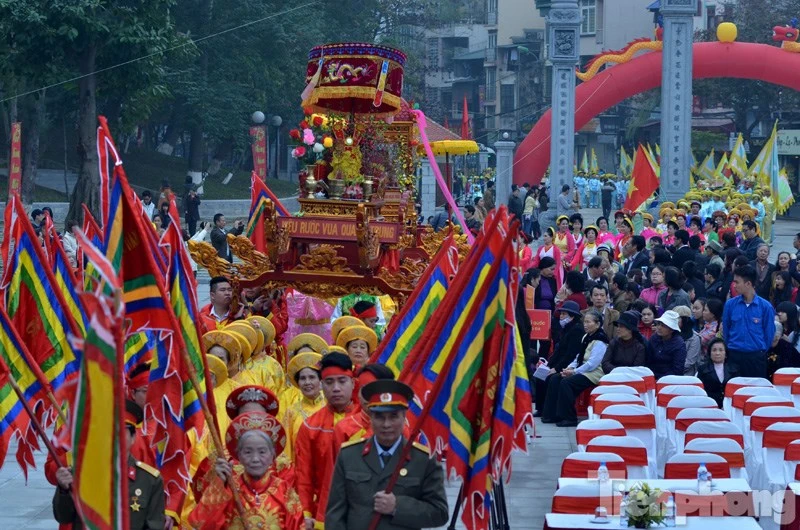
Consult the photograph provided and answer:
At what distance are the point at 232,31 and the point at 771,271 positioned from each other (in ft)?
94.2

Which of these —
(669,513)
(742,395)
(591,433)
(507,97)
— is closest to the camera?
(669,513)

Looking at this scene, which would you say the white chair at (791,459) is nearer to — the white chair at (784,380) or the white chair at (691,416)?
the white chair at (691,416)

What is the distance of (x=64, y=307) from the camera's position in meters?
8.64

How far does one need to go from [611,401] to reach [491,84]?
227 ft

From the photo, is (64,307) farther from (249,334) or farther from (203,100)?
(203,100)

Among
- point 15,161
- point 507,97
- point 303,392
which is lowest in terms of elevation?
point 303,392

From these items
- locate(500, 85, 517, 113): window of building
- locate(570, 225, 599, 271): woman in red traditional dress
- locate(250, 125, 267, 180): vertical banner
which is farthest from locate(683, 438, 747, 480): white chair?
locate(500, 85, 517, 113): window of building

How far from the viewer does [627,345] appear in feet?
42.3

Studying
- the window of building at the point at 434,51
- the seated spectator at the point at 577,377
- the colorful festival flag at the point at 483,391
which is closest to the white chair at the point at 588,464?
the colorful festival flag at the point at 483,391

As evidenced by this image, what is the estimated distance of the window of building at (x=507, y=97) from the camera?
76.0 meters

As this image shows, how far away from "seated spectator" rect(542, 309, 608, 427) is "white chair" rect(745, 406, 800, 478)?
3.27 metres

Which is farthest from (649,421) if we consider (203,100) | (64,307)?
(203,100)

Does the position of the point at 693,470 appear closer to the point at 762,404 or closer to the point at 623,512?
the point at 623,512

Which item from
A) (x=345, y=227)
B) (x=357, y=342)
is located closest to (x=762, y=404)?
(x=357, y=342)
